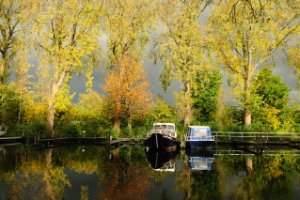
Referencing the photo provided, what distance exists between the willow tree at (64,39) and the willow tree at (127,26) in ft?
17.7

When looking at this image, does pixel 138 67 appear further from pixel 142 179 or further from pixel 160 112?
pixel 142 179

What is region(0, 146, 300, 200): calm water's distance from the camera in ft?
46.7

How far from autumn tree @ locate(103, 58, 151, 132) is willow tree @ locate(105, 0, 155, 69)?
1.67m

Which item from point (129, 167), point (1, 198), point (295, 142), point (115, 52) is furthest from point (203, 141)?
point (1, 198)

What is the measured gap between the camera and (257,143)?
38906 millimetres

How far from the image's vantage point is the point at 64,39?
138ft

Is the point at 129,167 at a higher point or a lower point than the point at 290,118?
lower

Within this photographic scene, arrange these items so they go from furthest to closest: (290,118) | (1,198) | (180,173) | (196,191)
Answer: (290,118), (180,173), (196,191), (1,198)

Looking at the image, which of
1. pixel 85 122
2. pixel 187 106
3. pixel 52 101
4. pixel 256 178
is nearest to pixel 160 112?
pixel 187 106

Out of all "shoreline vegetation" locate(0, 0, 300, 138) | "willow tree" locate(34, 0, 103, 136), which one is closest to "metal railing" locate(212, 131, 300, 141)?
"shoreline vegetation" locate(0, 0, 300, 138)

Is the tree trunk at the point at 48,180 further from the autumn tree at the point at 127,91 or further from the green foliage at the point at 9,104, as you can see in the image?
the autumn tree at the point at 127,91

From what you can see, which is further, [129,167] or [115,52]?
[115,52]

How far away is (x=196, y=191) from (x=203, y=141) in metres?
21.5

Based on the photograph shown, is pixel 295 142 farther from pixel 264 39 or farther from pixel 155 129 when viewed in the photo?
pixel 155 129
